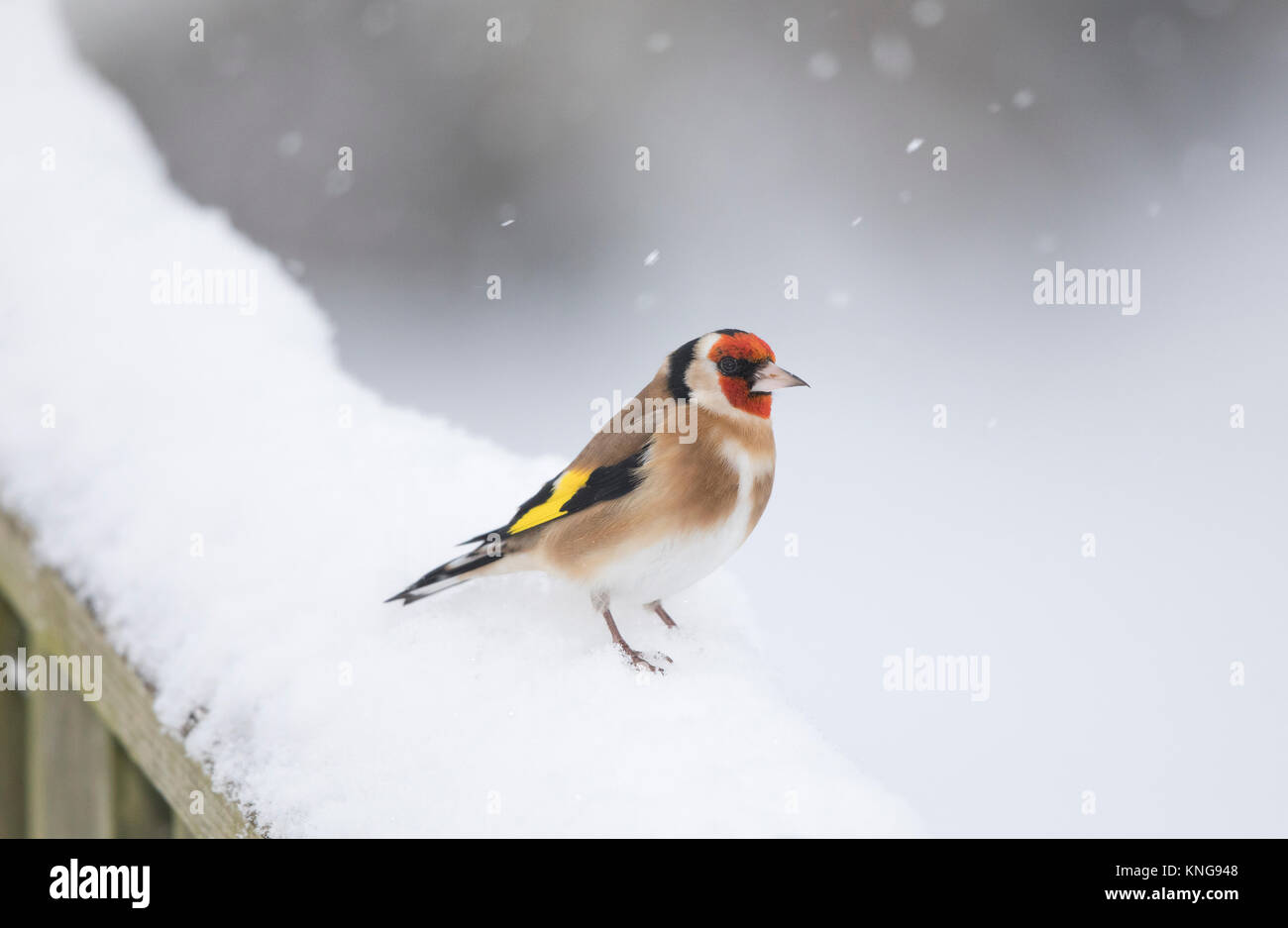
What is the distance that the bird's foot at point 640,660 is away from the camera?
1241mm

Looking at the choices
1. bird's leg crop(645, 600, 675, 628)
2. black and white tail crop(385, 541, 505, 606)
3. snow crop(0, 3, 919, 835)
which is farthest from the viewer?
bird's leg crop(645, 600, 675, 628)

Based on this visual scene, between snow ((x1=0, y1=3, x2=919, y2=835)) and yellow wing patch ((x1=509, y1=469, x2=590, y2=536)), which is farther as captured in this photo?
yellow wing patch ((x1=509, y1=469, x2=590, y2=536))

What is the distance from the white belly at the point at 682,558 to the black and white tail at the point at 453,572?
161 millimetres

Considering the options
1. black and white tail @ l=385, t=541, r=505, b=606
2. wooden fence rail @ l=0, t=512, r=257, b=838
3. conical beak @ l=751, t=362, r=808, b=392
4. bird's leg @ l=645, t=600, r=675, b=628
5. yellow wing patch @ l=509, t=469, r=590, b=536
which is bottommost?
wooden fence rail @ l=0, t=512, r=257, b=838

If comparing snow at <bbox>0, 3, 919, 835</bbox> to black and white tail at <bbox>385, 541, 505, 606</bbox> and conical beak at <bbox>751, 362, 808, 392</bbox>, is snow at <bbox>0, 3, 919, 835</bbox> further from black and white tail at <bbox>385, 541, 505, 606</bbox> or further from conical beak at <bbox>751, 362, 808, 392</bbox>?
conical beak at <bbox>751, 362, 808, 392</bbox>

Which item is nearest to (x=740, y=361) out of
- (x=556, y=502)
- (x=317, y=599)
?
(x=556, y=502)

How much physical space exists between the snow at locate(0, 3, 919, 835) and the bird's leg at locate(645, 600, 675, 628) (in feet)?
0.08

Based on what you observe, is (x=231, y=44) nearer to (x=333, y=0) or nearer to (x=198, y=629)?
(x=333, y=0)

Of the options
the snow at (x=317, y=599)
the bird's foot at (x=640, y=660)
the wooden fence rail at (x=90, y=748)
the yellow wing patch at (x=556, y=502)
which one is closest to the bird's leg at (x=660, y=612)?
the snow at (x=317, y=599)

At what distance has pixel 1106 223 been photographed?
3.14 m

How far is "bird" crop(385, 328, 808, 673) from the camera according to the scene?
1.29 meters

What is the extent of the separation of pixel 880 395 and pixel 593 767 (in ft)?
7.60

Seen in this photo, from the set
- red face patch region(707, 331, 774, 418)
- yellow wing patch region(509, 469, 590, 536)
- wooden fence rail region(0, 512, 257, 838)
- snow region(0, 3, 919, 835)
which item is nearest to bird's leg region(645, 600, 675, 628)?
snow region(0, 3, 919, 835)

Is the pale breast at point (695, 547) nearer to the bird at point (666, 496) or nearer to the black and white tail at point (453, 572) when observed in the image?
the bird at point (666, 496)
